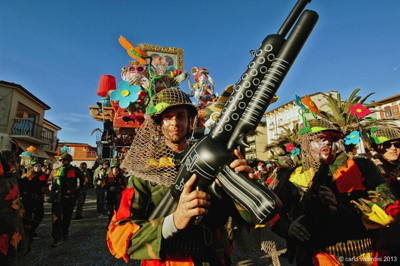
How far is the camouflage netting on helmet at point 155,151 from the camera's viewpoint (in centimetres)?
165

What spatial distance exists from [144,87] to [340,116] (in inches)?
538

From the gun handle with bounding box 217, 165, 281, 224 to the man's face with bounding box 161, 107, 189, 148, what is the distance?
0.67 m

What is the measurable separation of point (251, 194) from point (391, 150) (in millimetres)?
4138

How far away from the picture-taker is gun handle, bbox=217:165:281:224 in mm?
1164

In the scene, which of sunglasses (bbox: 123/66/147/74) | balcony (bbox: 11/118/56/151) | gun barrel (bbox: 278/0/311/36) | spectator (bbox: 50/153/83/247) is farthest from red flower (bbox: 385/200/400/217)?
balcony (bbox: 11/118/56/151)

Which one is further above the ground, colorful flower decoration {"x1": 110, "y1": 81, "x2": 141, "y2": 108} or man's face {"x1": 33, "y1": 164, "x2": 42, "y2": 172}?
colorful flower decoration {"x1": 110, "y1": 81, "x2": 141, "y2": 108}

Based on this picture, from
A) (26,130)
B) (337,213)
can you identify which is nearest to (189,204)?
(337,213)

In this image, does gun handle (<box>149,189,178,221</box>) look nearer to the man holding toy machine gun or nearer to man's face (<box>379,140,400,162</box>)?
the man holding toy machine gun

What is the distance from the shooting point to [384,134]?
13.2ft

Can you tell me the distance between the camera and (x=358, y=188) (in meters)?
2.41

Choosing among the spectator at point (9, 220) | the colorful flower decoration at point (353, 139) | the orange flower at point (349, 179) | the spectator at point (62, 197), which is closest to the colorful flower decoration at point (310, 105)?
the orange flower at point (349, 179)

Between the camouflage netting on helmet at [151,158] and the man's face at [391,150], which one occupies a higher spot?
the man's face at [391,150]

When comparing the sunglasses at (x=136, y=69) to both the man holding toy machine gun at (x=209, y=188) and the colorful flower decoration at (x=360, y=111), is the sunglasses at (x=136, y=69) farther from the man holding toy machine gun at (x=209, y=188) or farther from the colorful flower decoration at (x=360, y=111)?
the colorful flower decoration at (x=360, y=111)

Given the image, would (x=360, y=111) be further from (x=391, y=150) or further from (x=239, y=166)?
(x=239, y=166)
